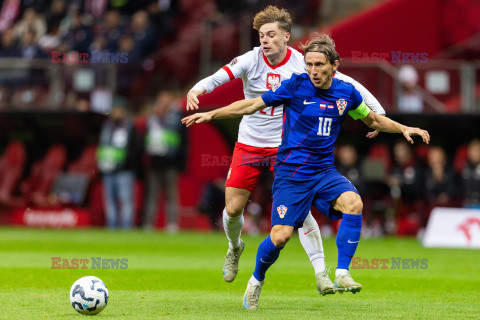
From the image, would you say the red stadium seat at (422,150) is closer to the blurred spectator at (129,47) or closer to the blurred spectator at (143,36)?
the blurred spectator at (143,36)

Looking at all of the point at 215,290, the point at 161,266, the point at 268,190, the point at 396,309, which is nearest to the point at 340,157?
the point at 268,190

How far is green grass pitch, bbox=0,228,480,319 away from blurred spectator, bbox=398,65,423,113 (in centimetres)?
297

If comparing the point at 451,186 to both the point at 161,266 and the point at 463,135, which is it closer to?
the point at 463,135

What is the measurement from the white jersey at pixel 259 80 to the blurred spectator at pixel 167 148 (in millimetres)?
9845

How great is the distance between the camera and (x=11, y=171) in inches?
866

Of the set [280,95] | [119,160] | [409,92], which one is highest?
[409,92]

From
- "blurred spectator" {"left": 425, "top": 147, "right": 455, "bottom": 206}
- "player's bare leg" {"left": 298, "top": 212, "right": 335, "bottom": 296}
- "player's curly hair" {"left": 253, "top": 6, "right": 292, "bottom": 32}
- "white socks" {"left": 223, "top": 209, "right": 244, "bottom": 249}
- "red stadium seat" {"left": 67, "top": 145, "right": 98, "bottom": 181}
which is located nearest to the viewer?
"player's bare leg" {"left": 298, "top": 212, "right": 335, "bottom": 296}

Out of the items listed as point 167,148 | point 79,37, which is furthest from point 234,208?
point 79,37

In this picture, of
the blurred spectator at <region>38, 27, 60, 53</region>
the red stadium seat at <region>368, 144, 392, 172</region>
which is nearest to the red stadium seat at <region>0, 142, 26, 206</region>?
the blurred spectator at <region>38, 27, 60, 53</region>

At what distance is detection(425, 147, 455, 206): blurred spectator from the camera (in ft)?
59.0

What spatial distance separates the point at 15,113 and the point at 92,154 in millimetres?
2257

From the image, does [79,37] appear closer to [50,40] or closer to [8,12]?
[50,40]

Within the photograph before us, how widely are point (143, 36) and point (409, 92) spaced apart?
6.10m

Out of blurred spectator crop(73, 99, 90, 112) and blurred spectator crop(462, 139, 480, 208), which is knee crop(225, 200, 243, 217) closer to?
blurred spectator crop(462, 139, 480, 208)
